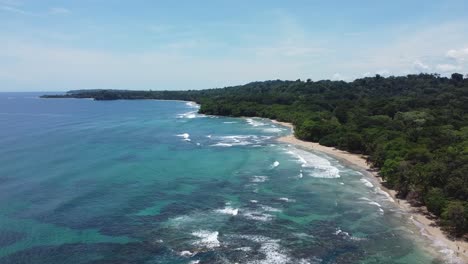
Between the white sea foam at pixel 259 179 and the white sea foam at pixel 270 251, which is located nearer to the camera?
the white sea foam at pixel 270 251

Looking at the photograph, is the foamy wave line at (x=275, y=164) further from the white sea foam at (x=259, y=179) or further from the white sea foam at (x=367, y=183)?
the white sea foam at (x=367, y=183)

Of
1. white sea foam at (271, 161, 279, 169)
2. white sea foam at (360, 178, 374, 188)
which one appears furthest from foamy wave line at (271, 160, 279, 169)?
white sea foam at (360, 178, 374, 188)

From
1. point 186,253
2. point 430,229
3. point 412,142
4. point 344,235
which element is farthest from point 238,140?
point 186,253

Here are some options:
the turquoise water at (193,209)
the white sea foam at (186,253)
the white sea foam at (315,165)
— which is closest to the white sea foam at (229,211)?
the turquoise water at (193,209)

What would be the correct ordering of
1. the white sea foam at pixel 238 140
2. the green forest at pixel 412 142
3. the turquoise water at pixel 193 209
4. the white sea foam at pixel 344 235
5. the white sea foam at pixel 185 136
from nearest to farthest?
the turquoise water at pixel 193 209 → the white sea foam at pixel 344 235 → the green forest at pixel 412 142 → the white sea foam at pixel 238 140 → the white sea foam at pixel 185 136

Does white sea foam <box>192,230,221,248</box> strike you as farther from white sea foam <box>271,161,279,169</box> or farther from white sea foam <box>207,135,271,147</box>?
white sea foam <box>207,135,271,147</box>

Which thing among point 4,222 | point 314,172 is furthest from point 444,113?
point 4,222
